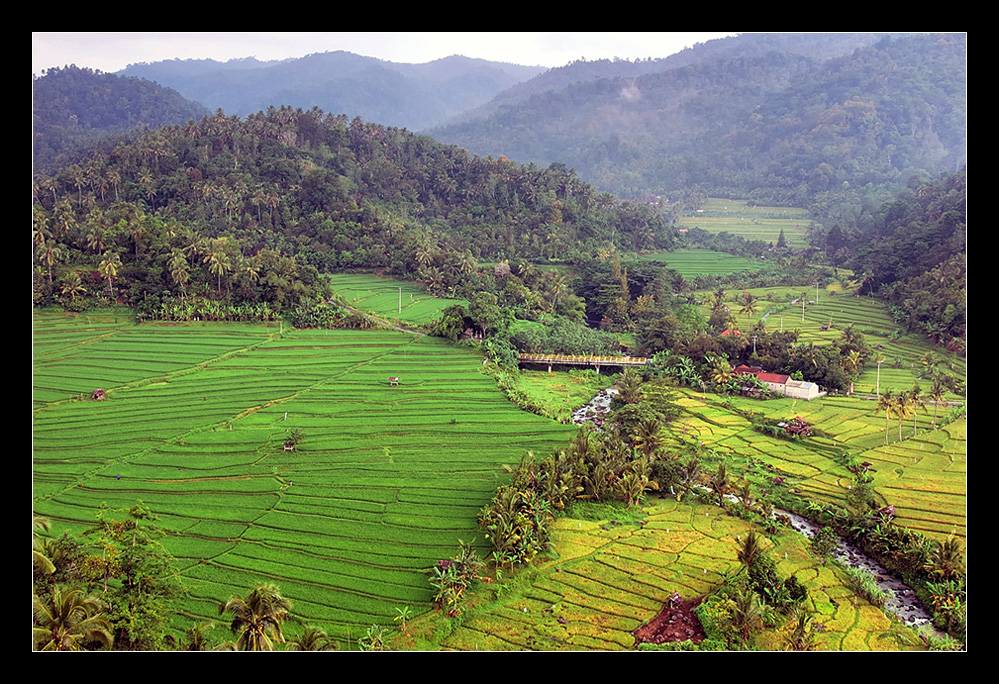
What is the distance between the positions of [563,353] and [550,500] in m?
17.5

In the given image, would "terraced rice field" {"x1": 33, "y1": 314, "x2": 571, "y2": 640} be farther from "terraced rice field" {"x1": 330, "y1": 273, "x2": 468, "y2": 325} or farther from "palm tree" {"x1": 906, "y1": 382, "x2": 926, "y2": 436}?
"palm tree" {"x1": 906, "y1": 382, "x2": 926, "y2": 436}

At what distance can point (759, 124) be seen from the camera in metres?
119

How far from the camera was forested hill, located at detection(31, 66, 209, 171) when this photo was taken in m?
98.1

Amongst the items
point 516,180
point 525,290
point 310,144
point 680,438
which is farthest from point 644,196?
point 680,438

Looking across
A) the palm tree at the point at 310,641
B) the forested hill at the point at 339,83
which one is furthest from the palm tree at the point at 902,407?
the forested hill at the point at 339,83

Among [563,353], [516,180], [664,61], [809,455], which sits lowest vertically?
[809,455]

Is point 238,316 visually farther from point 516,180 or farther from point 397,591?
point 516,180

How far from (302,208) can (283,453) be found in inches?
1517

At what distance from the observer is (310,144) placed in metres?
70.0

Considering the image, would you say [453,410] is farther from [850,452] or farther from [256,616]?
[256,616]

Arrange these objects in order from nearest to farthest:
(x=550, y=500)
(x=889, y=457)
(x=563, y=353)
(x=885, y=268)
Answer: (x=550, y=500) < (x=889, y=457) < (x=563, y=353) < (x=885, y=268)

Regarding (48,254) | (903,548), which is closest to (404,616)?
(903,548)

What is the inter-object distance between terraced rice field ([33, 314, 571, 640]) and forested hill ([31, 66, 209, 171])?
76802 millimetres

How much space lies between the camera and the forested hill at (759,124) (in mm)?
101562
